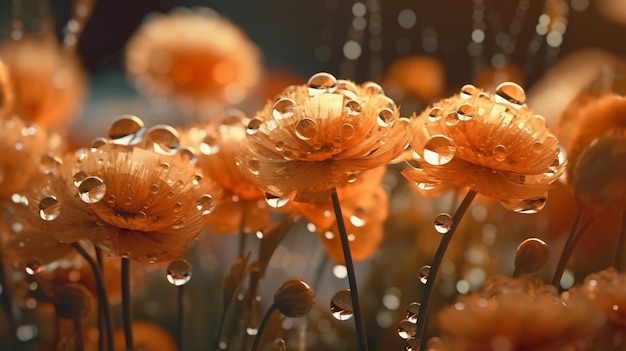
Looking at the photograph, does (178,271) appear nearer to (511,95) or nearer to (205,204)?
(205,204)

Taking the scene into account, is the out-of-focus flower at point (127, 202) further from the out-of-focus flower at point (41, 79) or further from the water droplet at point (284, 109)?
the out-of-focus flower at point (41, 79)

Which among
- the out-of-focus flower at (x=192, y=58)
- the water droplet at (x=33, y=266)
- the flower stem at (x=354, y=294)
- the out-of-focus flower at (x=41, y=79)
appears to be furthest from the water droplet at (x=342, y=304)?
the out-of-focus flower at (x=192, y=58)

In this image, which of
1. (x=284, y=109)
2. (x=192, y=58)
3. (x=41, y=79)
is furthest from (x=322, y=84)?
(x=192, y=58)

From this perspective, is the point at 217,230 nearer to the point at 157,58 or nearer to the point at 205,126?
the point at 205,126

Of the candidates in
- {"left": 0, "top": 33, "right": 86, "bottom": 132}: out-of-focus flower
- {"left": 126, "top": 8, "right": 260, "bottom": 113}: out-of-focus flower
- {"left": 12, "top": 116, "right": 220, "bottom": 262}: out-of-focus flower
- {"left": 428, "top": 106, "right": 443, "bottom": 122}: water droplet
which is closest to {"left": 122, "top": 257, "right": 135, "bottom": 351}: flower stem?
{"left": 12, "top": 116, "right": 220, "bottom": 262}: out-of-focus flower

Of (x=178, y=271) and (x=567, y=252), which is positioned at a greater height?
(x=567, y=252)

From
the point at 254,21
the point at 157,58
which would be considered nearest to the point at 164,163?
the point at 157,58

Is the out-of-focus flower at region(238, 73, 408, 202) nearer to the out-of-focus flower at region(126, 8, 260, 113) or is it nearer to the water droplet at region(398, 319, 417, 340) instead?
the water droplet at region(398, 319, 417, 340)
